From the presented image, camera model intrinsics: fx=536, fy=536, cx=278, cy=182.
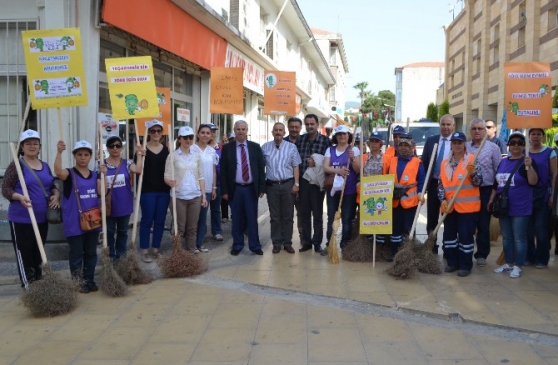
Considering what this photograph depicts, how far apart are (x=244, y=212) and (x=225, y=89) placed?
3.10 metres

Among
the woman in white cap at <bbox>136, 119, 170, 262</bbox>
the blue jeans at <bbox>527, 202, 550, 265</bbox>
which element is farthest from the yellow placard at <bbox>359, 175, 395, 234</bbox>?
the woman in white cap at <bbox>136, 119, 170, 262</bbox>

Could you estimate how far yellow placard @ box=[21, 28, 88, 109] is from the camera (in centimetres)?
566

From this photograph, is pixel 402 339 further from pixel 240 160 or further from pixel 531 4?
pixel 531 4

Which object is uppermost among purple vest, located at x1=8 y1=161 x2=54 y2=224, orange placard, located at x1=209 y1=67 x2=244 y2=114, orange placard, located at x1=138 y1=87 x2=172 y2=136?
orange placard, located at x1=209 y1=67 x2=244 y2=114

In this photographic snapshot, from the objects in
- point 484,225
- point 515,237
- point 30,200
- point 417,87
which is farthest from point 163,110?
point 417,87

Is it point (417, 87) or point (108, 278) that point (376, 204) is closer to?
point (108, 278)

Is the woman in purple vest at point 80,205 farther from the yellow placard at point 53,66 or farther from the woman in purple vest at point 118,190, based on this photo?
the yellow placard at point 53,66

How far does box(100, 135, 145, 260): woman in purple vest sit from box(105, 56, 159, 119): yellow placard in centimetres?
38

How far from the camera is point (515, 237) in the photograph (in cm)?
662

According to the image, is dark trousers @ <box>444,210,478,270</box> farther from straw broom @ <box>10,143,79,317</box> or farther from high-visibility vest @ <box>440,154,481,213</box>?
straw broom @ <box>10,143,79,317</box>

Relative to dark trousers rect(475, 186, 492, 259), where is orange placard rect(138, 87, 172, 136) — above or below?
above

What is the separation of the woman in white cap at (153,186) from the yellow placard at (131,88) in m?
0.60

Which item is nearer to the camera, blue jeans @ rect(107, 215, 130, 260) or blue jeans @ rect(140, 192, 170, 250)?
blue jeans @ rect(107, 215, 130, 260)

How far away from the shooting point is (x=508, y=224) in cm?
674
